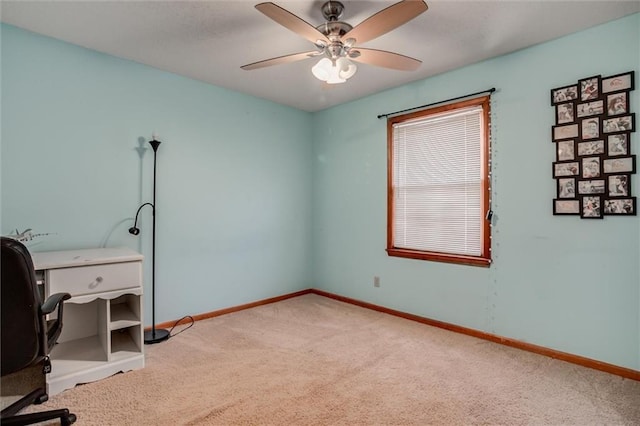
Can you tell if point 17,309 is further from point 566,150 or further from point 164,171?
point 566,150

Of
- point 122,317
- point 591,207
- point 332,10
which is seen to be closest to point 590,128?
point 591,207

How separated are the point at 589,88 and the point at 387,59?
150 centimetres

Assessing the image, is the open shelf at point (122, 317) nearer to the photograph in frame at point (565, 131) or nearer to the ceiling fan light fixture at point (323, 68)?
the ceiling fan light fixture at point (323, 68)

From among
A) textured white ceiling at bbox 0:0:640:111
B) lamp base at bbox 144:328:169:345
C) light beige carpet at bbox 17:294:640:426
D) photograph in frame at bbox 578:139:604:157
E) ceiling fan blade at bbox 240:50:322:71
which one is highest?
textured white ceiling at bbox 0:0:640:111

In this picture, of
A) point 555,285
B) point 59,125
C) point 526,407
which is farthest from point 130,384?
point 555,285

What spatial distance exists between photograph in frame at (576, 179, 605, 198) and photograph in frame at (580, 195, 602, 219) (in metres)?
0.04

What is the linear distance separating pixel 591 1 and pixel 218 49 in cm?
259

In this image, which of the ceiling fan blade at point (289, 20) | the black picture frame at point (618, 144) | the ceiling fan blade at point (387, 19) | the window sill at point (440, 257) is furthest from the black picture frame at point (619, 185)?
the ceiling fan blade at point (289, 20)

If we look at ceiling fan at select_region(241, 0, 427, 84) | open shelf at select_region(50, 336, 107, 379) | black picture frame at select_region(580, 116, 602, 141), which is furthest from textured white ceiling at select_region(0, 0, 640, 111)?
open shelf at select_region(50, 336, 107, 379)

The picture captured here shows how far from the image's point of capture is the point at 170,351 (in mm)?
2686

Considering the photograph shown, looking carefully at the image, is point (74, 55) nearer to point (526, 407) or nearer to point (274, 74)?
point (274, 74)

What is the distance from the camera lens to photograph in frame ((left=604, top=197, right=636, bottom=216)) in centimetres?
224

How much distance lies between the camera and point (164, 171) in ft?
10.6

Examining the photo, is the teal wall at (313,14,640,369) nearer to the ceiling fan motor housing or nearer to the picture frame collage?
the picture frame collage
